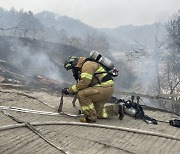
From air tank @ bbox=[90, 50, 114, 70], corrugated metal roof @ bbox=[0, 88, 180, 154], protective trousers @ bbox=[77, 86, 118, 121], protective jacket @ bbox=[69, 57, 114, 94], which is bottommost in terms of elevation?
corrugated metal roof @ bbox=[0, 88, 180, 154]

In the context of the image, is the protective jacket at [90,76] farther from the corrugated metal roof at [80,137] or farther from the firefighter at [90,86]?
the corrugated metal roof at [80,137]

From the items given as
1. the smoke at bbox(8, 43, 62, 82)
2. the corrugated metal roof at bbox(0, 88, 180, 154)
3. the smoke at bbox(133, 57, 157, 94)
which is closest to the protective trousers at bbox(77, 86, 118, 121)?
the corrugated metal roof at bbox(0, 88, 180, 154)

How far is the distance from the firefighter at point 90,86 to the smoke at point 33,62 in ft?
32.9

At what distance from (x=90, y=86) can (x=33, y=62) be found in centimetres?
1165

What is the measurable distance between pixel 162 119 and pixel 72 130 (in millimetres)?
2902

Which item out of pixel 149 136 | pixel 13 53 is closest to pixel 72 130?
pixel 149 136

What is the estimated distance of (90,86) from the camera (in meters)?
6.22

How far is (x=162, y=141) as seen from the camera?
17.2ft

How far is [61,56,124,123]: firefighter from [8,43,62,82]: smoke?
1003cm

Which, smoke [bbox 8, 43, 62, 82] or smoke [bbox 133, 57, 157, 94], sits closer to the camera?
smoke [bbox 8, 43, 62, 82]

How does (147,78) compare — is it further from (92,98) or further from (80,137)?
(80,137)

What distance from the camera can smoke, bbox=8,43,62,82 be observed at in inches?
654

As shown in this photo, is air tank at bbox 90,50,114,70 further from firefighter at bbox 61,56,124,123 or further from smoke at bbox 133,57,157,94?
smoke at bbox 133,57,157,94

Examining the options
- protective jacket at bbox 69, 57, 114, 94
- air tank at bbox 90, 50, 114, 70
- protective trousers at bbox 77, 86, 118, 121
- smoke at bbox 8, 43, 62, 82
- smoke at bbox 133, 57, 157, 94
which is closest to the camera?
protective jacket at bbox 69, 57, 114, 94
